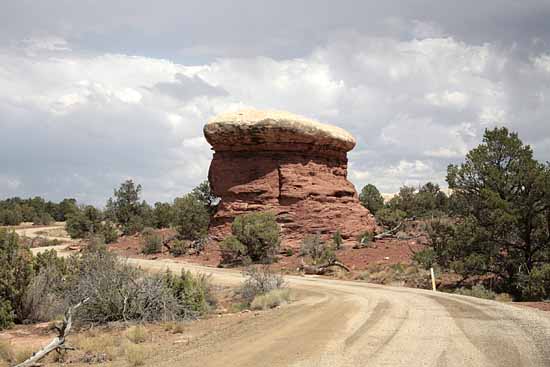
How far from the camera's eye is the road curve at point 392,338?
23.1 ft

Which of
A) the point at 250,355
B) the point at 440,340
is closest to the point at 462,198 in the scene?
the point at 440,340

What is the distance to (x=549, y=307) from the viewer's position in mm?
12406

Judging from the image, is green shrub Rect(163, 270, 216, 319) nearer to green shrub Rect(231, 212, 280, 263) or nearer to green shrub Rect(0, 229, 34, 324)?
green shrub Rect(0, 229, 34, 324)

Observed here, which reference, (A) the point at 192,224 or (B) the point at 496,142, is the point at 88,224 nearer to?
(A) the point at 192,224

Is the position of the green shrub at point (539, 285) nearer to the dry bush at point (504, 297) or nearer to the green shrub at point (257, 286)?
the dry bush at point (504, 297)

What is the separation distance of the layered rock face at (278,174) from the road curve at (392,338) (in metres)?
21.1

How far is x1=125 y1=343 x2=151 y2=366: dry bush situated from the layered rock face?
77.0 ft

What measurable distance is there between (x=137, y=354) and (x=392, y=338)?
14.1 feet

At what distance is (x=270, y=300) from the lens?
46.4ft

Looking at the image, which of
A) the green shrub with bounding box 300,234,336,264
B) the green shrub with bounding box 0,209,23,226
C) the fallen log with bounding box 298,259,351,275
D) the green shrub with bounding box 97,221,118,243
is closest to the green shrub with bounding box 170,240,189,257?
the green shrub with bounding box 300,234,336,264

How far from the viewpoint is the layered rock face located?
32969 mm

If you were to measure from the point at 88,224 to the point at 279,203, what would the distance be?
20.9 meters

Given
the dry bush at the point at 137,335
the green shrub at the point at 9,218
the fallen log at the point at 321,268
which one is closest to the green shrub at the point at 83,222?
the green shrub at the point at 9,218

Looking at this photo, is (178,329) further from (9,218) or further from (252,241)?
(9,218)
